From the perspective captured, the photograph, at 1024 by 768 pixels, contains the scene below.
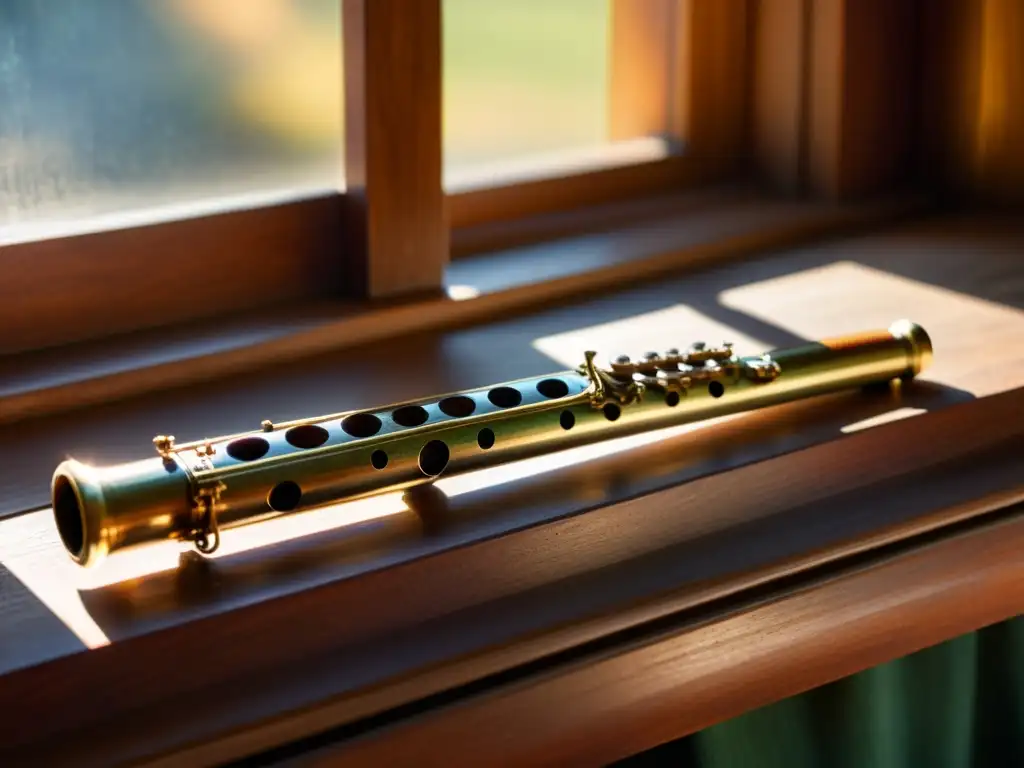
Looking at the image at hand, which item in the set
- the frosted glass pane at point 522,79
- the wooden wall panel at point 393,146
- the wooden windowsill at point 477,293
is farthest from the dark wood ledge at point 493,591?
the frosted glass pane at point 522,79

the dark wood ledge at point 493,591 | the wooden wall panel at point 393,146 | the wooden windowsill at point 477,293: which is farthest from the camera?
the wooden wall panel at point 393,146

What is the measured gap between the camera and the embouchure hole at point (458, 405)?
100 centimetres

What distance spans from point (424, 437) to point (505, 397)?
78mm

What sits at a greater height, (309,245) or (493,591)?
(309,245)

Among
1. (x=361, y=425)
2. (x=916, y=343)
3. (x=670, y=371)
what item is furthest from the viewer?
(x=916, y=343)

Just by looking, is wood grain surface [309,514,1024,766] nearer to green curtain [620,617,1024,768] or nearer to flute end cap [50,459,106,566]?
green curtain [620,617,1024,768]

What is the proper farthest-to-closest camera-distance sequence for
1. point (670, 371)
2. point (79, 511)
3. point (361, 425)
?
point (670, 371), point (361, 425), point (79, 511)

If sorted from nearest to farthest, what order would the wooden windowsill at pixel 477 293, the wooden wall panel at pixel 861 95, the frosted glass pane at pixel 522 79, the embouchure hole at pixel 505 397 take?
1. the embouchure hole at pixel 505 397
2. the wooden windowsill at pixel 477 293
3. the frosted glass pane at pixel 522 79
4. the wooden wall panel at pixel 861 95

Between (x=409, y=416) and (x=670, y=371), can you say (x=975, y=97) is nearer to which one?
(x=670, y=371)

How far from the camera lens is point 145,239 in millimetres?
1251

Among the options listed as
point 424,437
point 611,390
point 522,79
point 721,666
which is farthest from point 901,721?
point 522,79

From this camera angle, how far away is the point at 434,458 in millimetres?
980

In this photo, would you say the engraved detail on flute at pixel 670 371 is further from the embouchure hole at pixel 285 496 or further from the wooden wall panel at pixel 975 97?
the wooden wall panel at pixel 975 97

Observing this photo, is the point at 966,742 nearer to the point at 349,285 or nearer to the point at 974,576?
the point at 974,576
